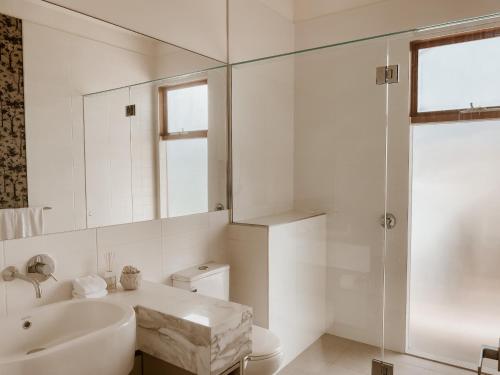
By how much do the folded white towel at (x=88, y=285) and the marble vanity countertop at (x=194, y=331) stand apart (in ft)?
0.55

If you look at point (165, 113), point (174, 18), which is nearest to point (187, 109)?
point (165, 113)

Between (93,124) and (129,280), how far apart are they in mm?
744

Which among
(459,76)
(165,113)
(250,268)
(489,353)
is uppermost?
(459,76)

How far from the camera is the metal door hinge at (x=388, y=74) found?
2.39 metres

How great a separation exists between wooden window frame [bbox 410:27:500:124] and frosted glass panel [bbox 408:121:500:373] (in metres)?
0.05

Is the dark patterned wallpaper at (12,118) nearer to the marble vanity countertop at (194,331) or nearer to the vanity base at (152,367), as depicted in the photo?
the marble vanity countertop at (194,331)

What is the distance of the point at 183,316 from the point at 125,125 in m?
1.04

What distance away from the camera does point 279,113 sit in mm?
2805

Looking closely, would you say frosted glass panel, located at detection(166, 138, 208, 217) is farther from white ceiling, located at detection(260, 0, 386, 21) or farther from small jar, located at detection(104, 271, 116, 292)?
white ceiling, located at detection(260, 0, 386, 21)

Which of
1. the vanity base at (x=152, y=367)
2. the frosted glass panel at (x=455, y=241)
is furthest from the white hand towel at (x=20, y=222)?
the frosted glass panel at (x=455, y=241)

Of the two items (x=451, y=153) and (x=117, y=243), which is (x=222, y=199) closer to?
(x=117, y=243)

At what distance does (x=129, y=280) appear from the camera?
1.77 meters

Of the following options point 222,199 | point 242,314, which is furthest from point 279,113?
point 242,314

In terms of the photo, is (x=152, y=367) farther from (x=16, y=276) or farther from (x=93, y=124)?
(x=93, y=124)
